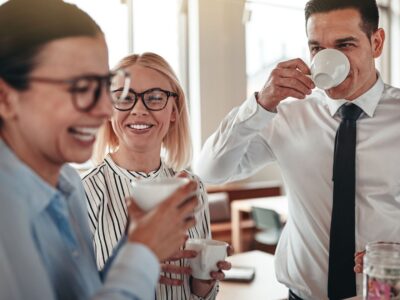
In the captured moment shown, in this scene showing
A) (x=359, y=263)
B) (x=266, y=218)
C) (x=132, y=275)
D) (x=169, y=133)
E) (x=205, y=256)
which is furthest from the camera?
(x=266, y=218)

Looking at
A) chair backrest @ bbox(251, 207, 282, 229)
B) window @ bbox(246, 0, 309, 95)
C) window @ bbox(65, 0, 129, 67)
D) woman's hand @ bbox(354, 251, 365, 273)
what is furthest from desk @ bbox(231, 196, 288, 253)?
woman's hand @ bbox(354, 251, 365, 273)

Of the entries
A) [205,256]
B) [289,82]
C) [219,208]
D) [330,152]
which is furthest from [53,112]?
[219,208]

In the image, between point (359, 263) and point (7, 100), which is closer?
point (7, 100)

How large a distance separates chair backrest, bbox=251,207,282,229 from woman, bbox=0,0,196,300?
3.89 m

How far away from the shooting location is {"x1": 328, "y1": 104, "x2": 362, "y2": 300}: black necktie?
1630 mm

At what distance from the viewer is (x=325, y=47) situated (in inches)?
67.1

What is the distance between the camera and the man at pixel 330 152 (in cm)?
167

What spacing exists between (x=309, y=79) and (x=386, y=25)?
6.39 metres

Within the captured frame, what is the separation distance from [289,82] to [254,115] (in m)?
0.18

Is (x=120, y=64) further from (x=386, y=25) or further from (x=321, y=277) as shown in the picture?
(x=386, y=25)

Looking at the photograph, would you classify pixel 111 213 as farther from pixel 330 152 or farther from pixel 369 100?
pixel 369 100

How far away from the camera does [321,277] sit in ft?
5.64

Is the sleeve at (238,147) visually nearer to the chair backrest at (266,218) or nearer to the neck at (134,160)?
the neck at (134,160)

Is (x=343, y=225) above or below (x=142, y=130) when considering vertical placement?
below
